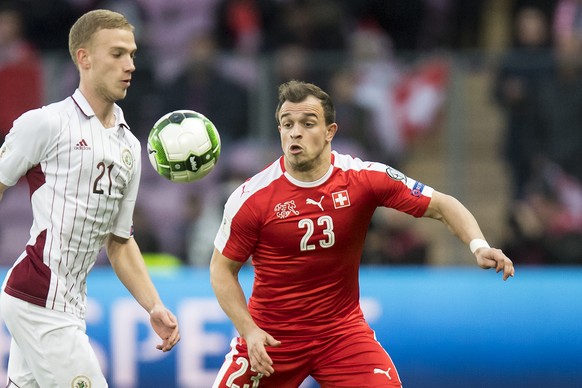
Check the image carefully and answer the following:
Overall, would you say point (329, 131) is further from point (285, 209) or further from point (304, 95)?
point (285, 209)

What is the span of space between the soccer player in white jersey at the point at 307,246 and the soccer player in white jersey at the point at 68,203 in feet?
2.19

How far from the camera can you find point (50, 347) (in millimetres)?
6090

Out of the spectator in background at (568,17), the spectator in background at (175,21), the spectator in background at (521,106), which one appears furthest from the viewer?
the spectator in background at (175,21)

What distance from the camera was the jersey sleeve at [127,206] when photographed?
6492 millimetres

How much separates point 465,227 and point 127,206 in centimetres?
182

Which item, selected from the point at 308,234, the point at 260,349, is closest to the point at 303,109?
the point at 308,234

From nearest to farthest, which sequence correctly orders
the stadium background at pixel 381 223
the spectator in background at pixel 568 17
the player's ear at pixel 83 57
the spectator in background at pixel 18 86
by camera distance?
the player's ear at pixel 83 57, the stadium background at pixel 381 223, the spectator in background at pixel 18 86, the spectator in background at pixel 568 17

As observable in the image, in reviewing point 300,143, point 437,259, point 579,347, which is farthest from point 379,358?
point 437,259

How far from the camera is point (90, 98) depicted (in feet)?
20.9

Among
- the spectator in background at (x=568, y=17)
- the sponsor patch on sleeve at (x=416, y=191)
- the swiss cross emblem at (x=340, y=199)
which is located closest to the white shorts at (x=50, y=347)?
the swiss cross emblem at (x=340, y=199)

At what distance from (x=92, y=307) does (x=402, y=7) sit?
5.45 meters

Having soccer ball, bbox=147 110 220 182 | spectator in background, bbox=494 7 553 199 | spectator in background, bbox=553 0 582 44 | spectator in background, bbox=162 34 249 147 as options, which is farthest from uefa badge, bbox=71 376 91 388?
spectator in background, bbox=553 0 582 44

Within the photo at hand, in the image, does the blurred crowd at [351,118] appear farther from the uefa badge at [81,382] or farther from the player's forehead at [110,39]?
the uefa badge at [81,382]

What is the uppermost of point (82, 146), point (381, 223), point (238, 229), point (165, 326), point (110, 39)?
point (110, 39)
